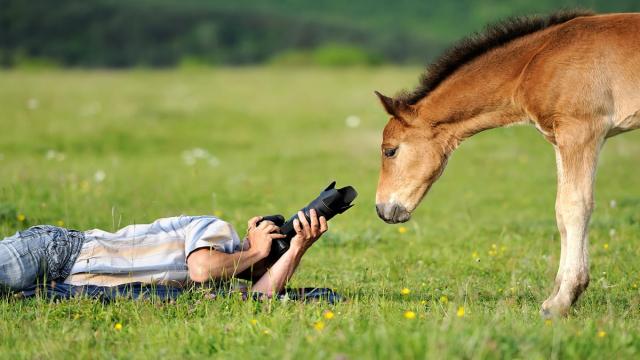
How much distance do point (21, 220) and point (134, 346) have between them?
4.70 m

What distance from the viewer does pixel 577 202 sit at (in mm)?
6238

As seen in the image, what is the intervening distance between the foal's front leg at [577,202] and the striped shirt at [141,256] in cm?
232

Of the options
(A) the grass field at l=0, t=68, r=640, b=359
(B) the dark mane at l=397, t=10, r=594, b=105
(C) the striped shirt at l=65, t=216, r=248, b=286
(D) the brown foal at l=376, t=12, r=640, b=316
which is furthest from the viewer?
(B) the dark mane at l=397, t=10, r=594, b=105

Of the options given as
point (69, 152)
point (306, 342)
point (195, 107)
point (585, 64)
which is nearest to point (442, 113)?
point (585, 64)

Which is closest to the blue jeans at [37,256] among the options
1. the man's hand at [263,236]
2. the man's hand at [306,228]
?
the man's hand at [263,236]

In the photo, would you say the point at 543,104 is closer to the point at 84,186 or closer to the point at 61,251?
the point at 61,251

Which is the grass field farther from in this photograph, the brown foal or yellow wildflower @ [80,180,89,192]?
the brown foal

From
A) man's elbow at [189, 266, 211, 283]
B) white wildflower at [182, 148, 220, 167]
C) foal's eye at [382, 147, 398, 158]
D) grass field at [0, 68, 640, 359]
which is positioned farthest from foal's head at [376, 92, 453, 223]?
white wildflower at [182, 148, 220, 167]

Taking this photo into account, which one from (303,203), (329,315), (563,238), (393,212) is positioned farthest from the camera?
(303,203)

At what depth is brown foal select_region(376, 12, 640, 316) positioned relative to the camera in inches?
245

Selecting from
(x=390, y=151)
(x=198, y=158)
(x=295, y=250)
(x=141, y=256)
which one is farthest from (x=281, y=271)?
(x=198, y=158)

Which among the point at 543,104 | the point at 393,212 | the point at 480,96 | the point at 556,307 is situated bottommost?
the point at 556,307

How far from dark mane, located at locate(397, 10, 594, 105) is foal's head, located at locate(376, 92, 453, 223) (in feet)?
0.68

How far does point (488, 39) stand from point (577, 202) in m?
1.49
